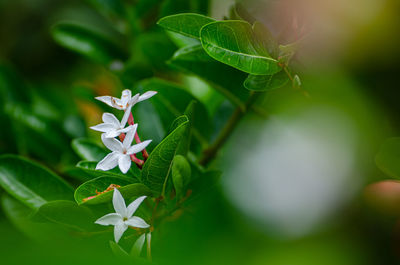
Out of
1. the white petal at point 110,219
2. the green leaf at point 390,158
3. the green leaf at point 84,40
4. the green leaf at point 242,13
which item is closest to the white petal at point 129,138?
the white petal at point 110,219

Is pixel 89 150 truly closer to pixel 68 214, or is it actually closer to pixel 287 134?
pixel 68 214

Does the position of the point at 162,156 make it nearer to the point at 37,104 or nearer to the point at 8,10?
the point at 37,104

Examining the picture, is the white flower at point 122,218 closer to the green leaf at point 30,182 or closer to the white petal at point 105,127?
the white petal at point 105,127

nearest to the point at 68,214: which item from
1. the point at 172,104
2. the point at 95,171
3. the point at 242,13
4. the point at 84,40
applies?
the point at 95,171

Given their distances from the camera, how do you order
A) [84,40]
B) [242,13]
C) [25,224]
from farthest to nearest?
[84,40]
[25,224]
[242,13]

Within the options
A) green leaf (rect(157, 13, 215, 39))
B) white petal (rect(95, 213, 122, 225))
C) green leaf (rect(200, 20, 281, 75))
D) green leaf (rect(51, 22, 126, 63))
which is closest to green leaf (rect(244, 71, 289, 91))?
green leaf (rect(200, 20, 281, 75))

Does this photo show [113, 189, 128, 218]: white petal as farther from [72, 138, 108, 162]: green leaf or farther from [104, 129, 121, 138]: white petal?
[72, 138, 108, 162]: green leaf
